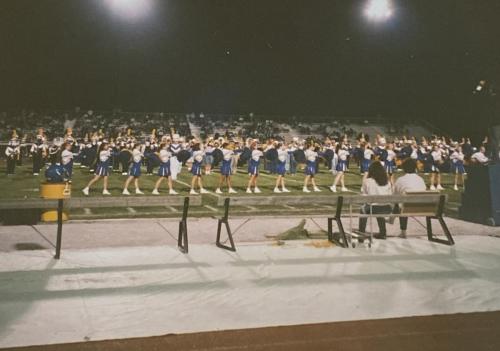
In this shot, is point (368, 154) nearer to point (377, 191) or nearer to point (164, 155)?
point (164, 155)

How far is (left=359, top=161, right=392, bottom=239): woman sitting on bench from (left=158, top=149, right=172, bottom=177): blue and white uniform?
7.47 metres

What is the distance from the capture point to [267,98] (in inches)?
1549

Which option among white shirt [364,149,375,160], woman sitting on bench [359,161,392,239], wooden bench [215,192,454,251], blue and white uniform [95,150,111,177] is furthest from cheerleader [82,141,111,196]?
white shirt [364,149,375,160]

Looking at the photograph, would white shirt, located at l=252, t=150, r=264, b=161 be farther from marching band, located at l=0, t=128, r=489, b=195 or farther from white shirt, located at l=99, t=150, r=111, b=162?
white shirt, located at l=99, t=150, r=111, b=162

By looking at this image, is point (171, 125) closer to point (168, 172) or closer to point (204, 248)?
point (168, 172)

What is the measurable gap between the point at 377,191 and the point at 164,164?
788 centimetres

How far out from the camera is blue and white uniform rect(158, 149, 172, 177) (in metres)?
14.2

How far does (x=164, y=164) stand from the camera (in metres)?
14.5

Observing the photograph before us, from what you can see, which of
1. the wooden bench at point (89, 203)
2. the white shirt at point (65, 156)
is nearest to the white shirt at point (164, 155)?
the white shirt at point (65, 156)

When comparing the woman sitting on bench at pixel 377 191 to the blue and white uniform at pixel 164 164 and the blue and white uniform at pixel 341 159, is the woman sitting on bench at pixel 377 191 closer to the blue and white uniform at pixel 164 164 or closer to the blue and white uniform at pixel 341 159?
the blue and white uniform at pixel 164 164

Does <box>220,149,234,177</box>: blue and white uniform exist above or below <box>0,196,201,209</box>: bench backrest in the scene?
above

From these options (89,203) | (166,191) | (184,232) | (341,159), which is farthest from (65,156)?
(341,159)

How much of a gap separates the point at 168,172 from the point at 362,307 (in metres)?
10.6

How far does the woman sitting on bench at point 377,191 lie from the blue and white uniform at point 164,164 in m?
7.47
